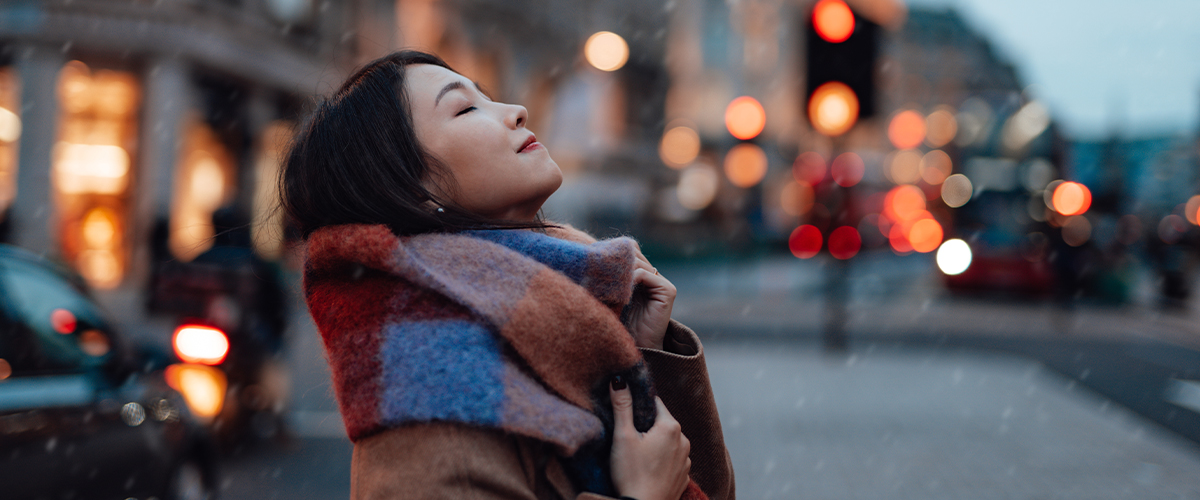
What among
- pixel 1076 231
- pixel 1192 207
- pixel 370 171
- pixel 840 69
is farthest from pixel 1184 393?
pixel 1192 207

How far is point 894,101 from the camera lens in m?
88.4

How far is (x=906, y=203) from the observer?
1889 inches

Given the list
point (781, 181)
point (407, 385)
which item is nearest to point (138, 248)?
point (407, 385)

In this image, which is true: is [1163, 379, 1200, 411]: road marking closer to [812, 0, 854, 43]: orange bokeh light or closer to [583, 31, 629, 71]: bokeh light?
[812, 0, 854, 43]: orange bokeh light

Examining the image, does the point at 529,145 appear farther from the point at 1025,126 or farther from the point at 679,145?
the point at 679,145

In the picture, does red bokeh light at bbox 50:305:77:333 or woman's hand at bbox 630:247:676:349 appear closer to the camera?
woman's hand at bbox 630:247:676:349

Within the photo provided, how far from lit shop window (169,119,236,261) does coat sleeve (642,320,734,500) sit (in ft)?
59.1

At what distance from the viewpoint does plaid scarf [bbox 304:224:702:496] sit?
4.10 feet

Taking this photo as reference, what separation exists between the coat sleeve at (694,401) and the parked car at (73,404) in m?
2.27

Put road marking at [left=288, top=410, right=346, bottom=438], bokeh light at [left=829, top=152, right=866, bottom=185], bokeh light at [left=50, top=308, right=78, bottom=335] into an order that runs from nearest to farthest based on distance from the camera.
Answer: bokeh light at [left=50, top=308, right=78, bottom=335], road marking at [left=288, top=410, right=346, bottom=438], bokeh light at [left=829, top=152, right=866, bottom=185]

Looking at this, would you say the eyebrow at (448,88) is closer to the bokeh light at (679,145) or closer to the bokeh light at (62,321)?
the bokeh light at (62,321)

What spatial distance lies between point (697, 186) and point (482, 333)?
5607 cm

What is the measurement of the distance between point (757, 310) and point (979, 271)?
5.48m

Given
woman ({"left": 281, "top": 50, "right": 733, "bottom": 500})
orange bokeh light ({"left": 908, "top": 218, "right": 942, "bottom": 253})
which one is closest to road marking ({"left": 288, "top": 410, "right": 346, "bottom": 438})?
woman ({"left": 281, "top": 50, "right": 733, "bottom": 500})
